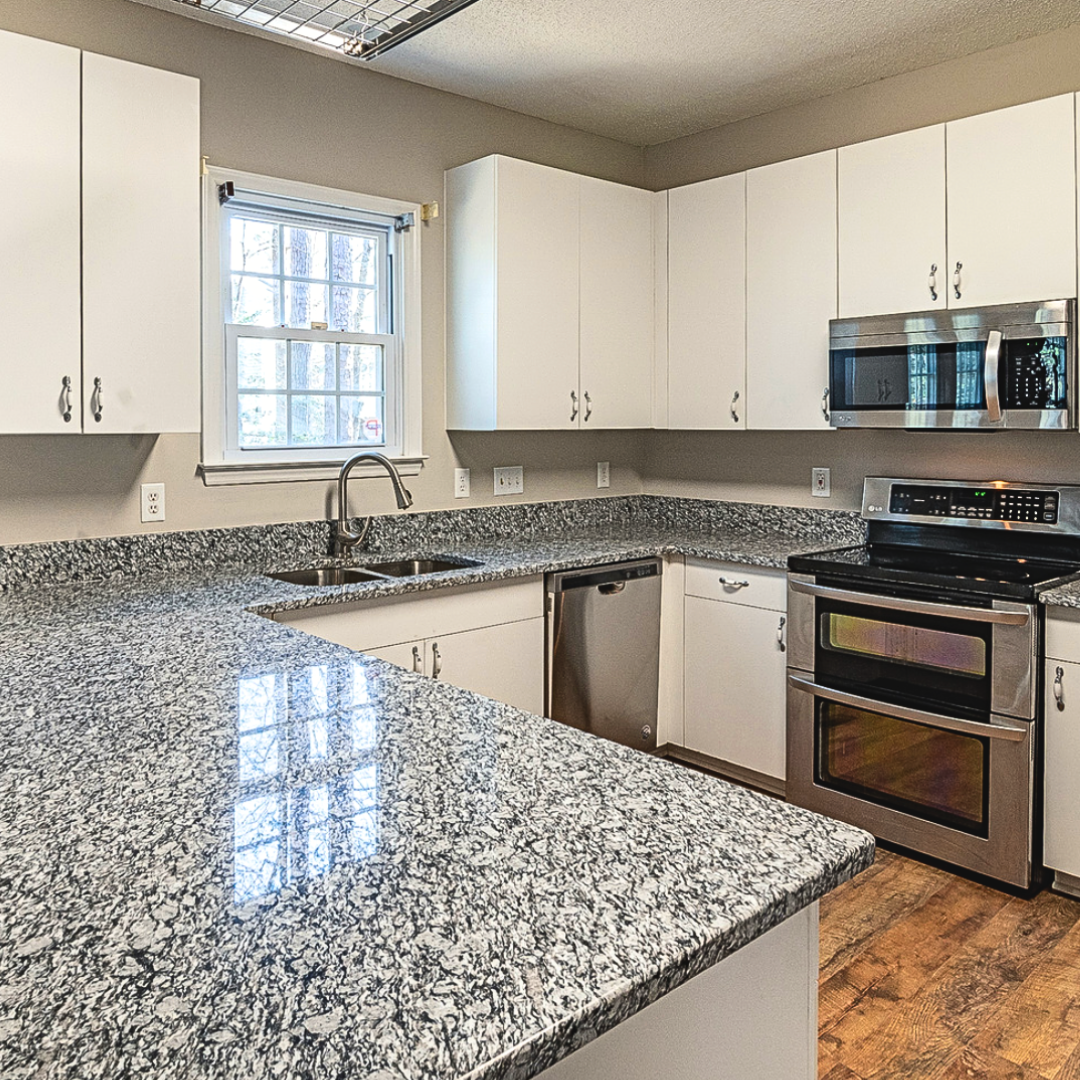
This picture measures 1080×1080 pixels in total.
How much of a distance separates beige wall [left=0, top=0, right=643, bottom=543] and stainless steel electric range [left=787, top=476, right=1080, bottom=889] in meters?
1.37

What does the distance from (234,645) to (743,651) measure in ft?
6.32

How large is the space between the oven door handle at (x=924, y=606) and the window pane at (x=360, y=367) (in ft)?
5.30

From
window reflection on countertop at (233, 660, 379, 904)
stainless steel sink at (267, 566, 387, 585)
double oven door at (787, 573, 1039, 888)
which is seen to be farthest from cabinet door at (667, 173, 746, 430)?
window reflection on countertop at (233, 660, 379, 904)

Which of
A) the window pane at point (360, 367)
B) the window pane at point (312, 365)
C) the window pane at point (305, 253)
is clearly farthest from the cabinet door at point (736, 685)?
the window pane at point (305, 253)

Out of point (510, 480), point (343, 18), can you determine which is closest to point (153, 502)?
point (510, 480)

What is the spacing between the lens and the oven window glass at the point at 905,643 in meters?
2.70

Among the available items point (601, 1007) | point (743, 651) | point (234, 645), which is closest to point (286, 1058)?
point (601, 1007)

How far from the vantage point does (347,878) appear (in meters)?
0.94

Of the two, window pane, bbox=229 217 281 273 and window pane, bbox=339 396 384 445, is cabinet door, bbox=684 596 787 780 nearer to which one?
window pane, bbox=339 396 384 445

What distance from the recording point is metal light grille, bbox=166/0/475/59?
75.0 inches

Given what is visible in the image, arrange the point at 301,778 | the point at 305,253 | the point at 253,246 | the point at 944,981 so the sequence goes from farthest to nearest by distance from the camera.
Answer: the point at 305,253 < the point at 253,246 < the point at 944,981 < the point at 301,778

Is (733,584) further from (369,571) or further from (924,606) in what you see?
(369,571)

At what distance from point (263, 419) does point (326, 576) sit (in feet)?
1.89

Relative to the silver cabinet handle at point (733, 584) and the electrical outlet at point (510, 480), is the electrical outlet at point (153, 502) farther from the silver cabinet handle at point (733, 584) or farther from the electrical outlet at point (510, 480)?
the silver cabinet handle at point (733, 584)
